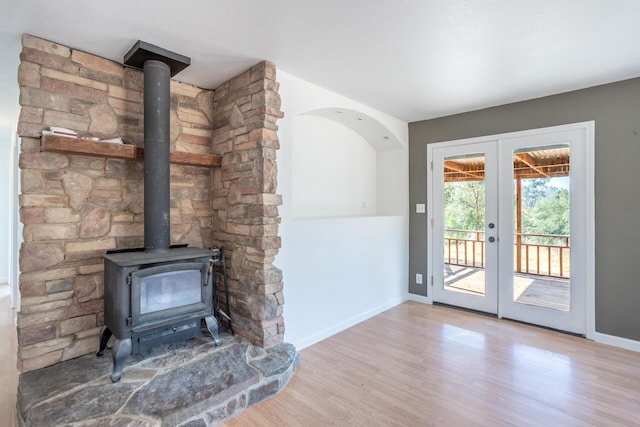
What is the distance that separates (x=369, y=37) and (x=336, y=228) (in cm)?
176

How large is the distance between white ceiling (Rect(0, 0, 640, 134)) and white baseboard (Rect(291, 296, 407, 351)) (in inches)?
95.0

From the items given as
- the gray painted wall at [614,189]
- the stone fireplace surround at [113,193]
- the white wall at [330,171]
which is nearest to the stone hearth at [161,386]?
the stone fireplace surround at [113,193]

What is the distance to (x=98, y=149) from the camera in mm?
2328

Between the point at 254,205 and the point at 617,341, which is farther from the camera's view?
the point at 617,341

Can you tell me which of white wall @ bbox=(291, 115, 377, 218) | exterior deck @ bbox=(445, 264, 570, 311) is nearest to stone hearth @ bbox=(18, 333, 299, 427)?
white wall @ bbox=(291, 115, 377, 218)

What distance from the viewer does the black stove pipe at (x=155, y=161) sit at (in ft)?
7.95

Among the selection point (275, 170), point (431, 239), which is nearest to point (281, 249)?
point (275, 170)

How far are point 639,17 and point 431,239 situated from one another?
2805 millimetres

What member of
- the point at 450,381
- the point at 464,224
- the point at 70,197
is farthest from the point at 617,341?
the point at 70,197

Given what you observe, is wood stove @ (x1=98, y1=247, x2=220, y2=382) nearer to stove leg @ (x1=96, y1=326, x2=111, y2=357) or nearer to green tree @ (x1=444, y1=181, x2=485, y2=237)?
stove leg @ (x1=96, y1=326, x2=111, y2=357)

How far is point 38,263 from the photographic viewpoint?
7.39ft

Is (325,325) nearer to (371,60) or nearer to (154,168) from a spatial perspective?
(154,168)

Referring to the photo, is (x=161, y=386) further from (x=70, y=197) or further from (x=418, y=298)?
(x=418, y=298)

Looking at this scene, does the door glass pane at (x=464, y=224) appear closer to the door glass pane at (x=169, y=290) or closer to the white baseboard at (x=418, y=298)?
the white baseboard at (x=418, y=298)
